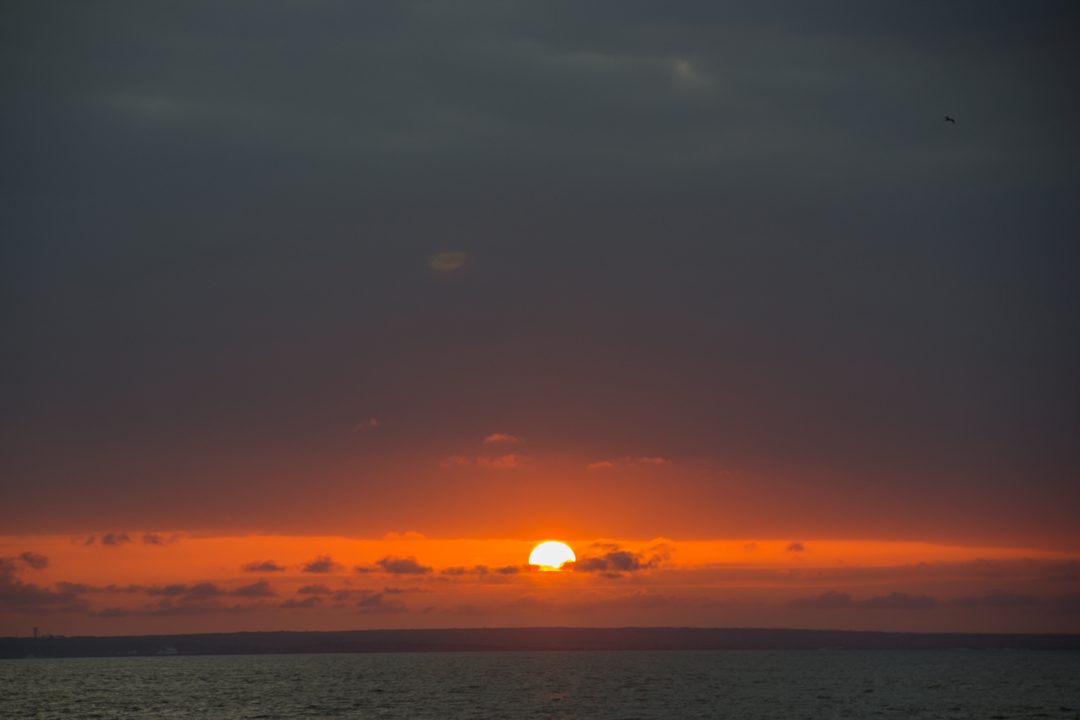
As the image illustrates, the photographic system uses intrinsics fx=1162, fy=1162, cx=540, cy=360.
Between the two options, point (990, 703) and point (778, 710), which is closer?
point (778, 710)

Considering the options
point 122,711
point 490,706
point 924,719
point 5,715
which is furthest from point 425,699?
point 924,719

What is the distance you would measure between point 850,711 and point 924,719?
1420 cm

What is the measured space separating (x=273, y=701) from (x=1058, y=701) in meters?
131

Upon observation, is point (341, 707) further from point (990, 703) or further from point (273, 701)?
point (990, 703)

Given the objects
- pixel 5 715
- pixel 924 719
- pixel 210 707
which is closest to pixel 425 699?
pixel 210 707

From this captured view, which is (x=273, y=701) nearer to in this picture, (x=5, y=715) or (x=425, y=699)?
(x=425, y=699)

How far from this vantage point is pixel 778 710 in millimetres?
167250

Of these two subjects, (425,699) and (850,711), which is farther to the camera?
(425,699)

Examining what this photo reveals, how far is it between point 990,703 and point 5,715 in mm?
151265

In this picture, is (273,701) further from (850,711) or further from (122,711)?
(850,711)

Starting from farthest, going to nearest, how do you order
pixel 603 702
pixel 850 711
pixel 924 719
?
1. pixel 603 702
2. pixel 850 711
3. pixel 924 719

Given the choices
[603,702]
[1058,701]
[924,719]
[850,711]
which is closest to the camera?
[924,719]

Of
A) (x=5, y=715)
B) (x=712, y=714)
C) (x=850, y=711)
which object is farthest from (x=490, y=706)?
(x=5, y=715)

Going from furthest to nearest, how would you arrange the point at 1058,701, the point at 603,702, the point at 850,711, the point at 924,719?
1. the point at 1058,701
2. the point at 603,702
3. the point at 850,711
4. the point at 924,719
